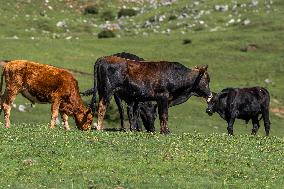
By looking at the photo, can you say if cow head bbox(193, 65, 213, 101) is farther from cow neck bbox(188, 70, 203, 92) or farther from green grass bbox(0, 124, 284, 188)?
green grass bbox(0, 124, 284, 188)

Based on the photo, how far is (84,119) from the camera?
26.9 m

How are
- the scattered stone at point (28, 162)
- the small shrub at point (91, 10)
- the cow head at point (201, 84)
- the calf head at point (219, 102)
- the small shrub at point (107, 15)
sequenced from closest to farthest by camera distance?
the scattered stone at point (28, 162)
the cow head at point (201, 84)
the calf head at point (219, 102)
the small shrub at point (107, 15)
the small shrub at point (91, 10)

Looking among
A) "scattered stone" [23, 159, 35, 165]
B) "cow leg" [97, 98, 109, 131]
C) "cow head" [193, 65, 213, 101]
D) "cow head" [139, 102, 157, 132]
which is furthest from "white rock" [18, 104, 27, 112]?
"scattered stone" [23, 159, 35, 165]

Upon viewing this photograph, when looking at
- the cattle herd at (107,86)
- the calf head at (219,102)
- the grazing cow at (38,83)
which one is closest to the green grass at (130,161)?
the grazing cow at (38,83)

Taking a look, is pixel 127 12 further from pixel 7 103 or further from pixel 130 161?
pixel 130 161

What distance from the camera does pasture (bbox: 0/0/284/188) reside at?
20469 mm

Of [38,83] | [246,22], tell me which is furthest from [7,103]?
[246,22]

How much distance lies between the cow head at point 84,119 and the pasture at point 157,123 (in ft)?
5.20

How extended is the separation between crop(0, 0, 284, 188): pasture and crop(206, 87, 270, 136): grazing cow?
3.76 m

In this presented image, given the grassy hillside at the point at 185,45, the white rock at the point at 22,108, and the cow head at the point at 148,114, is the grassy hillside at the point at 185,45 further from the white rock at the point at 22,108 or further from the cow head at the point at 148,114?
the cow head at the point at 148,114

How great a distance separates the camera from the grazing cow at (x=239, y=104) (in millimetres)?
36281

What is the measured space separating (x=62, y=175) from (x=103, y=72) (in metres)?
7.92

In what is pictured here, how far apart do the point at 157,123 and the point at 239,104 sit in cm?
957

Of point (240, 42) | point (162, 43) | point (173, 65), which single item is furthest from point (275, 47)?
point (173, 65)
